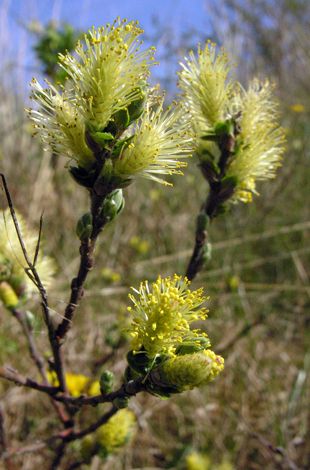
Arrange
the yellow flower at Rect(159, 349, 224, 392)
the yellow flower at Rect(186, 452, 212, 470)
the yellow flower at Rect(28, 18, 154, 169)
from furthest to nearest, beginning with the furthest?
the yellow flower at Rect(186, 452, 212, 470), the yellow flower at Rect(28, 18, 154, 169), the yellow flower at Rect(159, 349, 224, 392)

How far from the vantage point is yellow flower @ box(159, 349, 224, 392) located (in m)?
0.81

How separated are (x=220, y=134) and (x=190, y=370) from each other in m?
0.80

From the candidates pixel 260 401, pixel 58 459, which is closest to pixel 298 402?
pixel 260 401

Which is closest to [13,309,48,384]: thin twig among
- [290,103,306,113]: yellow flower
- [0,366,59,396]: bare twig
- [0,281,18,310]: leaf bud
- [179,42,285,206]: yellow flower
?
[0,281,18,310]: leaf bud

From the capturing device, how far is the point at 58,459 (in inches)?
60.2

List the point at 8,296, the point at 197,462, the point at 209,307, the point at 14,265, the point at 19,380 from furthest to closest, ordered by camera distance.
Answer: the point at 209,307 → the point at 197,462 → the point at 14,265 → the point at 8,296 → the point at 19,380

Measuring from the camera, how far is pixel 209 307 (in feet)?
9.71

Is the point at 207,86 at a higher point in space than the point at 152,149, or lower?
higher

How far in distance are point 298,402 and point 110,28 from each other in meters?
2.32

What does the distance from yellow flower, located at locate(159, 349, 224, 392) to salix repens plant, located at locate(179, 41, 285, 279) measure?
52 centimetres

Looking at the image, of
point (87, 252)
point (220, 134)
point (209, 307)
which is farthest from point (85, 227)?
point (209, 307)

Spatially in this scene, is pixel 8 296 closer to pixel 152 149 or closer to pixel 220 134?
pixel 152 149

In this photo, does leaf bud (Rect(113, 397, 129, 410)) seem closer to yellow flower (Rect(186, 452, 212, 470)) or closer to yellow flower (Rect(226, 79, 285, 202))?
yellow flower (Rect(226, 79, 285, 202))

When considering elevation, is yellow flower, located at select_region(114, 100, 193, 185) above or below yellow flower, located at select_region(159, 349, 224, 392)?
above
